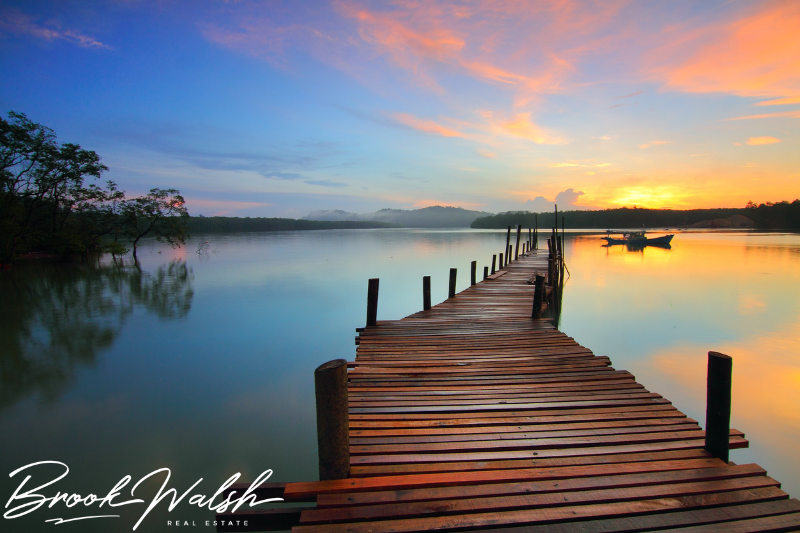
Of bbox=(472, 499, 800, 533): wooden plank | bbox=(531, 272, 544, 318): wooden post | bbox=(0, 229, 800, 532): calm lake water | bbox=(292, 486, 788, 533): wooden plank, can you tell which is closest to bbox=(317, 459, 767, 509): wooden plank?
bbox=(292, 486, 788, 533): wooden plank

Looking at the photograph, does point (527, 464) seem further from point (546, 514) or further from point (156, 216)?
point (156, 216)

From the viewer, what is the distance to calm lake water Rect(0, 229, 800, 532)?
5633 millimetres

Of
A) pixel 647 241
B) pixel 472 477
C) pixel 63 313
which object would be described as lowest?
pixel 63 313

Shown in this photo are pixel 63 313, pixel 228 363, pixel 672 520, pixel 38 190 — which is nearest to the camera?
pixel 672 520

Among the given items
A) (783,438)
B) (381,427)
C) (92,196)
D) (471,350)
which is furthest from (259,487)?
(92,196)

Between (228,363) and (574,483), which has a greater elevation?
(574,483)

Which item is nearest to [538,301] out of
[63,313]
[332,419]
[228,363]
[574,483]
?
[574,483]

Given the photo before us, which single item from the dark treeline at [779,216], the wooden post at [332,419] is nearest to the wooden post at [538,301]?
the wooden post at [332,419]

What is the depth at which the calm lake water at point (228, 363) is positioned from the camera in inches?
222

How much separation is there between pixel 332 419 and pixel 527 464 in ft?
5.26

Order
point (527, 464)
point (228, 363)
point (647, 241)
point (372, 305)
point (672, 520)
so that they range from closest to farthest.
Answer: point (672, 520) → point (527, 464) → point (372, 305) → point (228, 363) → point (647, 241)

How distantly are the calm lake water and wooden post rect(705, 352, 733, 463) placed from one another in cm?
415

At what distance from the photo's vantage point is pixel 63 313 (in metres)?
14.7

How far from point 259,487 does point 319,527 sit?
28.3 inches
